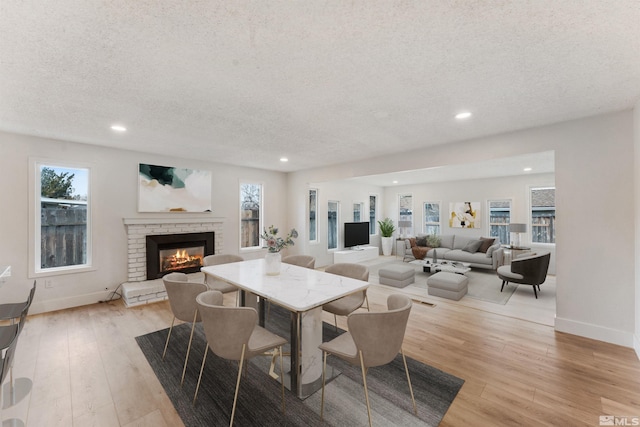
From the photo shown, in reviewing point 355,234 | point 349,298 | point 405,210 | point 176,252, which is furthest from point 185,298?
point 405,210

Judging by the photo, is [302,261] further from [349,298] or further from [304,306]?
[304,306]

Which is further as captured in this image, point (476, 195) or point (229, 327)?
Answer: point (476, 195)

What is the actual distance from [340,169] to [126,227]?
A: 13.6ft

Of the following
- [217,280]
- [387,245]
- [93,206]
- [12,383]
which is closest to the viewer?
[12,383]

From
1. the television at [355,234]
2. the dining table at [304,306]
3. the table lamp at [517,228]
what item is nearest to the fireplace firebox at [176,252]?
the dining table at [304,306]

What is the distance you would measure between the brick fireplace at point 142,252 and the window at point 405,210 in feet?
22.0

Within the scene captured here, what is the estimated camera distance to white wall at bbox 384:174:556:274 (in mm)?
6793

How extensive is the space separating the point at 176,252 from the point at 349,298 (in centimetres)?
376

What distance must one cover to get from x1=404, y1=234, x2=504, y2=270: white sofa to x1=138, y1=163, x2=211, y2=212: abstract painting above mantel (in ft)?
18.6

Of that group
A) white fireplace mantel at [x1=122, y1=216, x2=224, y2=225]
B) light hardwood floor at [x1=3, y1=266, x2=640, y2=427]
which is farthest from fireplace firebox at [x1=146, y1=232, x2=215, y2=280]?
light hardwood floor at [x1=3, y1=266, x2=640, y2=427]

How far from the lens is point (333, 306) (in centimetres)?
272

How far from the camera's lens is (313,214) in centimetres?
725

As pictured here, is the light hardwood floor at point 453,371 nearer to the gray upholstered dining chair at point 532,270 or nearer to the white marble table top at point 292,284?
the white marble table top at point 292,284

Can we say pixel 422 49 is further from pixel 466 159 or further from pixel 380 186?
pixel 380 186
